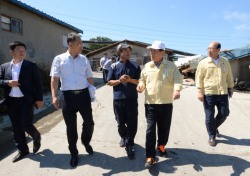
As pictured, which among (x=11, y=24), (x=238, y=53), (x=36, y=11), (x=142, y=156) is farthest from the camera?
(x=238, y=53)

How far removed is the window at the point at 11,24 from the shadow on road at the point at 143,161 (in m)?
8.94

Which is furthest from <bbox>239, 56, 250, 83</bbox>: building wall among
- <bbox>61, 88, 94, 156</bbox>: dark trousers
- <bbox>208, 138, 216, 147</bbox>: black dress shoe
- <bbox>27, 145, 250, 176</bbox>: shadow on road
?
<bbox>61, 88, 94, 156</bbox>: dark trousers

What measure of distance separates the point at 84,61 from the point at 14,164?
1950 mm

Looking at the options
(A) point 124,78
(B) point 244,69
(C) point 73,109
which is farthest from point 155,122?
(B) point 244,69

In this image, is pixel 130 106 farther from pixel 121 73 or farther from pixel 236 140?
pixel 236 140

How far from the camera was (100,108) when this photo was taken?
8.67m

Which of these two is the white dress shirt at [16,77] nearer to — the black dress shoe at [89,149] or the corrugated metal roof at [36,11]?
the black dress shoe at [89,149]

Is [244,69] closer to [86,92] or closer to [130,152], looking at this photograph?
[130,152]

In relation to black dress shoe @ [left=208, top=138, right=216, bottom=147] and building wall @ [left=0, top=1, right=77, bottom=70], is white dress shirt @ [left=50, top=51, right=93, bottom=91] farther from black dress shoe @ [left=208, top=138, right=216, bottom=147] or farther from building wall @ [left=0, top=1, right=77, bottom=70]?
building wall @ [left=0, top=1, right=77, bottom=70]

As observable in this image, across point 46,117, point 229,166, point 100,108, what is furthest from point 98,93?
point 229,166

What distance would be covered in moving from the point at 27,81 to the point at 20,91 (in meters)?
0.19

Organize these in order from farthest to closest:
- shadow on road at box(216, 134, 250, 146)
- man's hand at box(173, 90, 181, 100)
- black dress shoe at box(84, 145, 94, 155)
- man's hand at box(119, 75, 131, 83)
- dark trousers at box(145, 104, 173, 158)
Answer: shadow on road at box(216, 134, 250, 146) → black dress shoe at box(84, 145, 94, 155) → man's hand at box(119, 75, 131, 83) → dark trousers at box(145, 104, 173, 158) → man's hand at box(173, 90, 181, 100)

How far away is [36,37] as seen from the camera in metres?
14.4

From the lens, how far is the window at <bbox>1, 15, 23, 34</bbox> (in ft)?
38.7
